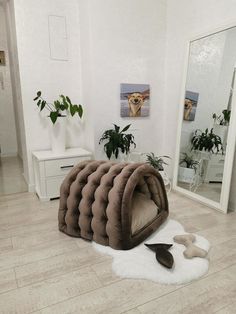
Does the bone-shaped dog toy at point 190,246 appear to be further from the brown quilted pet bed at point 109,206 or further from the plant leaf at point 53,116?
the plant leaf at point 53,116

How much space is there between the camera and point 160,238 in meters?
1.93

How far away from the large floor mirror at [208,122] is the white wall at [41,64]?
146 centimetres

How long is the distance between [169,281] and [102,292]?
416 millimetres

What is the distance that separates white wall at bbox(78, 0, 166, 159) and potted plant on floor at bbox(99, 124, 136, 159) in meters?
0.11

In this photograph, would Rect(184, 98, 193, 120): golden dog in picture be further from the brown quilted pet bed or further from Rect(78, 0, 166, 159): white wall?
the brown quilted pet bed

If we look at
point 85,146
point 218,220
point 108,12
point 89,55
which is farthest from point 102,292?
point 108,12

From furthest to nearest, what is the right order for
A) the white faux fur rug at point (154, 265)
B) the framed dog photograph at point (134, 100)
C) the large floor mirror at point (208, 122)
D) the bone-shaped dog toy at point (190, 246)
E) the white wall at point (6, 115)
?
the white wall at point (6, 115)
the framed dog photograph at point (134, 100)
the large floor mirror at point (208, 122)
the bone-shaped dog toy at point (190, 246)
the white faux fur rug at point (154, 265)

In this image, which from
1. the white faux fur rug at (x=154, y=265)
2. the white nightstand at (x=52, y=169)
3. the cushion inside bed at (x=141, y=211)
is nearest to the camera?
the white faux fur rug at (x=154, y=265)

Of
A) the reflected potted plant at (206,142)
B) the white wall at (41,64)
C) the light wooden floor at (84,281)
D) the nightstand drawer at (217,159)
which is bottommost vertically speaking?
the light wooden floor at (84,281)

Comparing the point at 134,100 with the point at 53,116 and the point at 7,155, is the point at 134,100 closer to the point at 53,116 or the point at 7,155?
the point at 53,116

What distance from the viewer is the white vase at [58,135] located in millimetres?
2812

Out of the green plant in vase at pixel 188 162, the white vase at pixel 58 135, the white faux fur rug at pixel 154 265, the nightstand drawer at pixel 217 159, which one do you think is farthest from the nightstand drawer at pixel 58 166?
the nightstand drawer at pixel 217 159

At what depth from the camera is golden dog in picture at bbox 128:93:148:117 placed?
10.2ft

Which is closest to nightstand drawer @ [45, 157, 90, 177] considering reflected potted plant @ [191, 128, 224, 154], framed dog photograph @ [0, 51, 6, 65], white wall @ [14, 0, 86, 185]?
white wall @ [14, 0, 86, 185]
